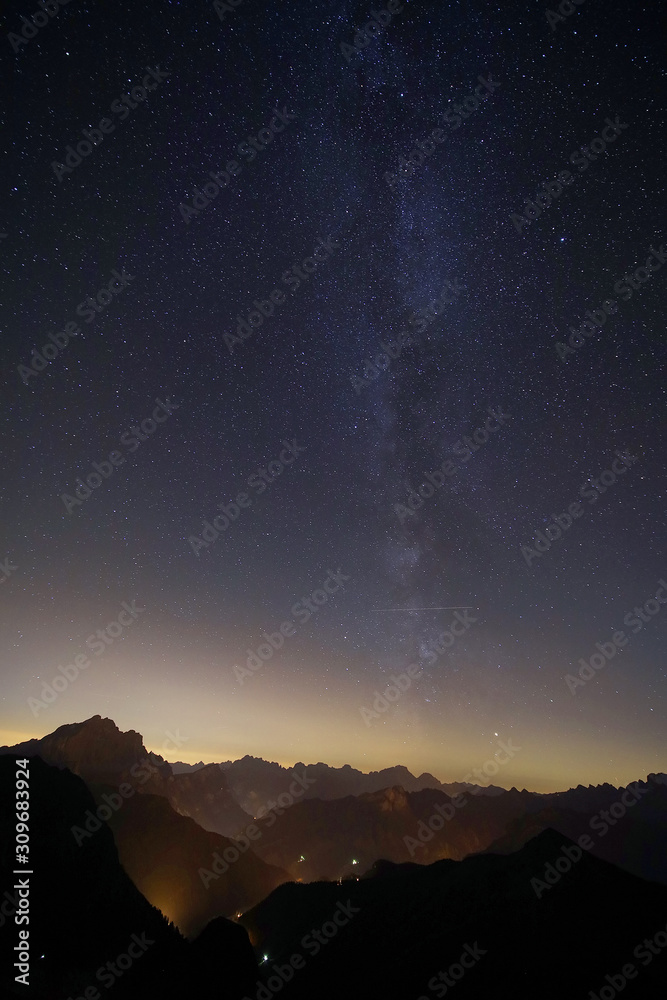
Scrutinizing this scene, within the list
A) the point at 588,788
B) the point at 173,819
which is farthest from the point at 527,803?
the point at 173,819

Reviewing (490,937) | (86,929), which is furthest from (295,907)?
(490,937)

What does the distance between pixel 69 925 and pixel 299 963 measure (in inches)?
753

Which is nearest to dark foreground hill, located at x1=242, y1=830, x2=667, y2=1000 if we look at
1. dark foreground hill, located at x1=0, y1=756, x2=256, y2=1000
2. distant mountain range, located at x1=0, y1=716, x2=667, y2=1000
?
distant mountain range, located at x1=0, y1=716, x2=667, y2=1000

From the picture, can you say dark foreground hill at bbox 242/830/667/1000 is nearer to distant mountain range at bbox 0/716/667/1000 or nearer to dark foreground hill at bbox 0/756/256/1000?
distant mountain range at bbox 0/716/667/1000

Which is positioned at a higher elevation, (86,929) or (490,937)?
(490,937)

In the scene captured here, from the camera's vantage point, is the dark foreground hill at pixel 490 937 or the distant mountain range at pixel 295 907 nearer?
the dark foreground hill at pixel 490 937

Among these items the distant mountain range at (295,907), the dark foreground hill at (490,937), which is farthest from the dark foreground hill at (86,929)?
the dark foreground hill at (490,937)

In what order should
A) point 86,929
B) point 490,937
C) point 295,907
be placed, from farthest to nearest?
point 295,907 → point 86,929 → point 490,937

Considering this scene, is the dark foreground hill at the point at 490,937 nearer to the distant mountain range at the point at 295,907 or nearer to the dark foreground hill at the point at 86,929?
the distant mountain range at the point at 295,907

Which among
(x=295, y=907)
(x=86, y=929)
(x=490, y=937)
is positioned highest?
(x=490, y=937)

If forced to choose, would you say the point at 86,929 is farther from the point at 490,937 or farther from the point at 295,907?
the point at 490,937

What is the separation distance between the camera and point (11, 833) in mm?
33094

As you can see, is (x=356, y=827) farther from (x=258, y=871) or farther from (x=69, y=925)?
(x=69, y=925)

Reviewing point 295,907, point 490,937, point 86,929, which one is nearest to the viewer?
point 490,937
